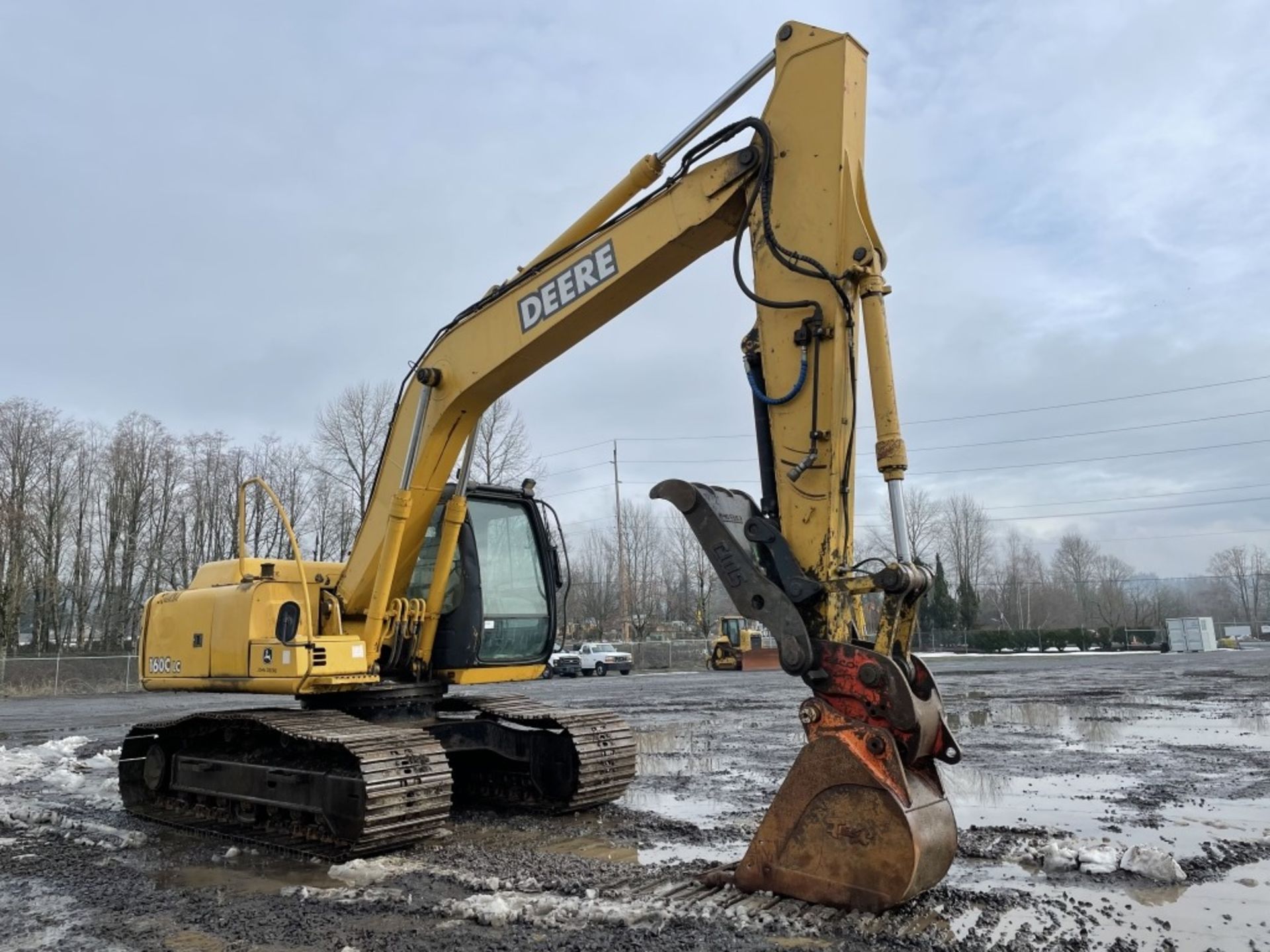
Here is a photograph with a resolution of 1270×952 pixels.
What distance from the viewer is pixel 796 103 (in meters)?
5.12

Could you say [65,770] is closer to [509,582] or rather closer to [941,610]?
[509,582]

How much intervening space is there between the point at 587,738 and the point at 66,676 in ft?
85.1

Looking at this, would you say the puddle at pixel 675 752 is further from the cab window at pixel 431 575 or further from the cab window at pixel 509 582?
the cab window at pixel 431 575

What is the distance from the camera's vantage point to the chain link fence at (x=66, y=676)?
26.8m

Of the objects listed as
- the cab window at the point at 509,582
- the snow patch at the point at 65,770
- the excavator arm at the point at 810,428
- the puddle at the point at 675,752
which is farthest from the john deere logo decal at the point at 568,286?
the snow patch at the point at 65,770

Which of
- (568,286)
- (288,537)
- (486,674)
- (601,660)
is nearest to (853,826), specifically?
(568,286)

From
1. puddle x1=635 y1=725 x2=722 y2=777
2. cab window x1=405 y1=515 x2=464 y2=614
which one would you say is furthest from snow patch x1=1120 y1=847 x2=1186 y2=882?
cab window x1=405 y1=515 x2=464 y2=614

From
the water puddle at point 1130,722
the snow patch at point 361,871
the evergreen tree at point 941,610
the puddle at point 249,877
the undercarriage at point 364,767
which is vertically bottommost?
the water puddle at point 1130,722

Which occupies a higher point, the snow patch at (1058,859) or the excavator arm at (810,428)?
the excavator arm at (810,428)

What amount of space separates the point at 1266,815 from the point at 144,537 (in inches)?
1857

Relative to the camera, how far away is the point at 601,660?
37781 mm

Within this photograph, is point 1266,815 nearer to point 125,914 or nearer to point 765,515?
point 765,515

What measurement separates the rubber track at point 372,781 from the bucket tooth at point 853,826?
250cm

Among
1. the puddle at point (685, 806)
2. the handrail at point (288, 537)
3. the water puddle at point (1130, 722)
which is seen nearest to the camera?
the handrail at point (288, 537)
